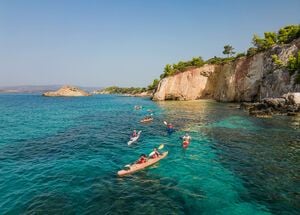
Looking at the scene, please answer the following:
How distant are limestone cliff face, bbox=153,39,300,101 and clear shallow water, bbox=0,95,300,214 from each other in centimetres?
3532

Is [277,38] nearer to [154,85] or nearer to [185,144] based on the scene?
[185,144]

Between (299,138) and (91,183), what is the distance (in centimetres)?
2909

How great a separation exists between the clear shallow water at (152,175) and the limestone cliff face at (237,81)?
1390 inches

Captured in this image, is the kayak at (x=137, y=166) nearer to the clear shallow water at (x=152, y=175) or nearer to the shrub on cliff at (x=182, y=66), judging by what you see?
the clear shallow water at (x=152, y=175)

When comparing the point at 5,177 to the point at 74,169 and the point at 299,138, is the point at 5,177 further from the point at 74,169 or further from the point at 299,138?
the point at 299,138

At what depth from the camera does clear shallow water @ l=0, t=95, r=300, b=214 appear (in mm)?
14820

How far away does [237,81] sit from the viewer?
82.8 meters

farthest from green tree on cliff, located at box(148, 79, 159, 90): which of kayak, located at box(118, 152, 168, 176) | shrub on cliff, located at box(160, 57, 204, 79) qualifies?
kayak, located at box(118, 152, 168, 176)

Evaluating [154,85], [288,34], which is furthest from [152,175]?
[154,85]

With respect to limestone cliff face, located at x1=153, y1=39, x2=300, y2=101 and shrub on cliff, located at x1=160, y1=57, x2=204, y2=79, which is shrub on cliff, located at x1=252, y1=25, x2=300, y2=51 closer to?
limestone cliff face, located at x1=153, y1=39, x2=300, y2=101

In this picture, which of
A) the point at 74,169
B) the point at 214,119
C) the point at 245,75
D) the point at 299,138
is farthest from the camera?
the point at 245,75


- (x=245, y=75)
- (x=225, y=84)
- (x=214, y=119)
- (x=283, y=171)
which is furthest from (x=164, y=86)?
(x=283, y=171)

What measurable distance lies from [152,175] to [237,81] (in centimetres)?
7214

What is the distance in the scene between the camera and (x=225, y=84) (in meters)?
87.9
